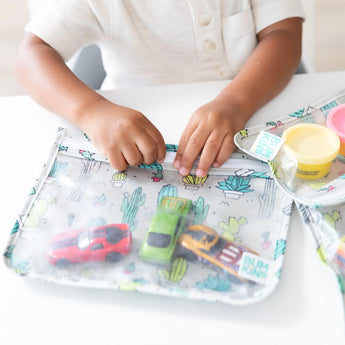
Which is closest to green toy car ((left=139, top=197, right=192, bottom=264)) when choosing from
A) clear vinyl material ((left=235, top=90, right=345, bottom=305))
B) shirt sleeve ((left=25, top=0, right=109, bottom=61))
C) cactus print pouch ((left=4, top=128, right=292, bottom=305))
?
cactus print pouch ((left=4, top=128, right=292, bottom=305))

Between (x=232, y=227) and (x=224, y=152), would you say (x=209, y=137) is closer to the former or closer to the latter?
(x=224, y=152)

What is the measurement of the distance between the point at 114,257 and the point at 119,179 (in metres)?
0.11

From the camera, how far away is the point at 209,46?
28.0 inches

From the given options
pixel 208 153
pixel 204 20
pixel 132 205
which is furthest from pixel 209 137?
pixel 204 20

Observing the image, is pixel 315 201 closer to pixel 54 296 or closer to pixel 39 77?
pixel 54 296

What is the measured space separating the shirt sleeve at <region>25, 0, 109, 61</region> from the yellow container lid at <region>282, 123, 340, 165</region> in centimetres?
32

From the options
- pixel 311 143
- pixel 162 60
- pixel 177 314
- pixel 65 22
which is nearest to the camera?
pixel 177 314

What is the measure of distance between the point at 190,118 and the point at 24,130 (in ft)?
0.70

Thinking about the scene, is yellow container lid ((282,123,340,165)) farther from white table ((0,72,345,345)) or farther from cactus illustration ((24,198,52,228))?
cactus illustration ((24,198,52,228))

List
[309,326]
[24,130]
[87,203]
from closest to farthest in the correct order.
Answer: [309,326] < [87,203] < [24,130]

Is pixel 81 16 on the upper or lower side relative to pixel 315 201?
upper

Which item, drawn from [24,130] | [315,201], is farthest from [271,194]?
[24,130]

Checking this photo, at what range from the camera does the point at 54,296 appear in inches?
16.6

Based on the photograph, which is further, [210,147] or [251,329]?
[210,147]
